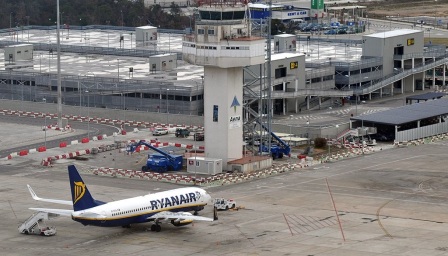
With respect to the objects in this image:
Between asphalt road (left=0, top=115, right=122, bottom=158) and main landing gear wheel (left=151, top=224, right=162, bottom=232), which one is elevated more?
main landing gear wheel (left=151, top=224, right=162, bottom=232)

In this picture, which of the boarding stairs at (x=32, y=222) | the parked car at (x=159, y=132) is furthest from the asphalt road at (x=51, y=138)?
the boarding stairs at (x=32, y=222)

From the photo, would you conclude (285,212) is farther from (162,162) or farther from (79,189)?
(162,162)

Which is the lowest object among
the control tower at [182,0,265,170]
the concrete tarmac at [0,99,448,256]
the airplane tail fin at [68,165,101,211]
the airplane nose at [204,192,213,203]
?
the concrete tarmac at [0,99,448,256]

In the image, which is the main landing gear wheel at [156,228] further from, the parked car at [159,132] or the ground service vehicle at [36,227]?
the parked car at [159,132]

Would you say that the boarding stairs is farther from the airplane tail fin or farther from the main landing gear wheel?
the main landing gear wheel

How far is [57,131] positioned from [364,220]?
7050cm

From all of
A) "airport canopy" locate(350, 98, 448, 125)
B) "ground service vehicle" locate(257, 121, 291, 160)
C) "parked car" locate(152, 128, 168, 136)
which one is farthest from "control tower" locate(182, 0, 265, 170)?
"airport canopy" locate(350, 98, 448, 125)

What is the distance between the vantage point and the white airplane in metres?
115

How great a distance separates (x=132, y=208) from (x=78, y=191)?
5.43 meters

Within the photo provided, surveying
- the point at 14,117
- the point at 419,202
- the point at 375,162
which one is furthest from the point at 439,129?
the point at 14,117

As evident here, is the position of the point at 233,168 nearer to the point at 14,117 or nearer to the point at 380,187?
the point at 380,187

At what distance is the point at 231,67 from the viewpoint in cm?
14850

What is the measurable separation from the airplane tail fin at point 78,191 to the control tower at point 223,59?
36516mm

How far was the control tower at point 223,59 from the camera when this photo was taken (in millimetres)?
147875
